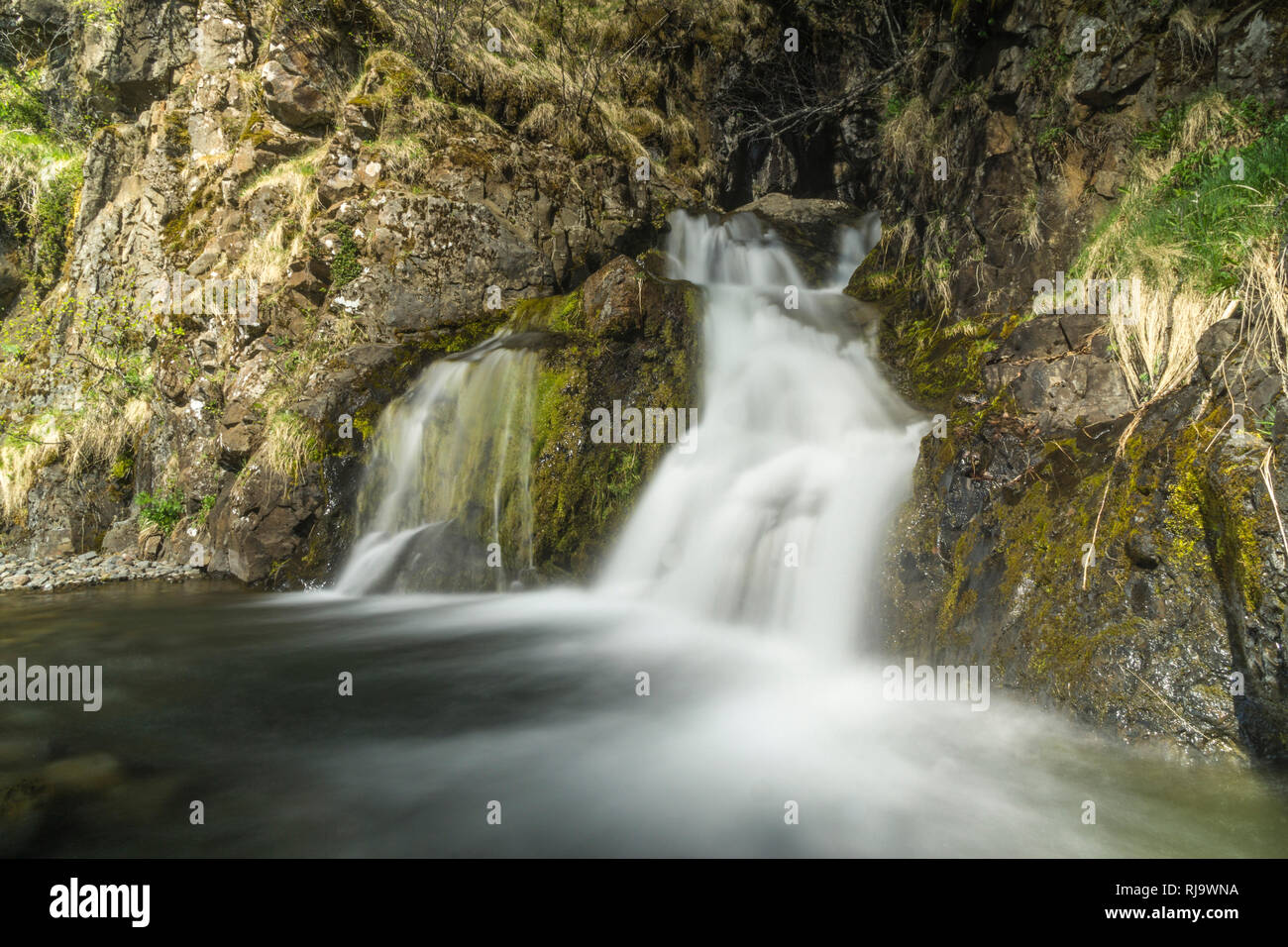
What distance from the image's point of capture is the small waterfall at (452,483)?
6.74 metres

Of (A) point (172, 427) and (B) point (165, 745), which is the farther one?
(A) point (172, 427)

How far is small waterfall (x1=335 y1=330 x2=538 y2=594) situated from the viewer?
674 cm

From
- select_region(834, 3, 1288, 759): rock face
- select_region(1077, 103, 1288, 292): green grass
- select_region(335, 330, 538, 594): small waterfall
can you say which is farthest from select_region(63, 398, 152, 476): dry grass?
select_region(1077, 103, 1288, 292): green grass

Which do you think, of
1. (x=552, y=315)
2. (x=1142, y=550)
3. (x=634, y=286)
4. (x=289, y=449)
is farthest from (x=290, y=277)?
(x=1142, y=550)

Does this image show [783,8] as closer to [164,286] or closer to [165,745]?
[164,286]

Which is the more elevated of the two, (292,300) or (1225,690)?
(292,300)

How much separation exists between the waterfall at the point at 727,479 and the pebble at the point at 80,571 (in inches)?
96.7

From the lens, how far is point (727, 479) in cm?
616

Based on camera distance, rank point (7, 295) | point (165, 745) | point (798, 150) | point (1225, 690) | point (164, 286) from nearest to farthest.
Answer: point (1225, 690), point (165, 745), point (164, 286), point (7, 295), point (798, 150)

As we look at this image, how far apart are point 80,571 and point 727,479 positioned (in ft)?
24.6

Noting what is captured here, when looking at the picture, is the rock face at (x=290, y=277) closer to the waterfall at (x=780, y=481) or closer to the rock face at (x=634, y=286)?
the rock face at (x=634, y=286)
